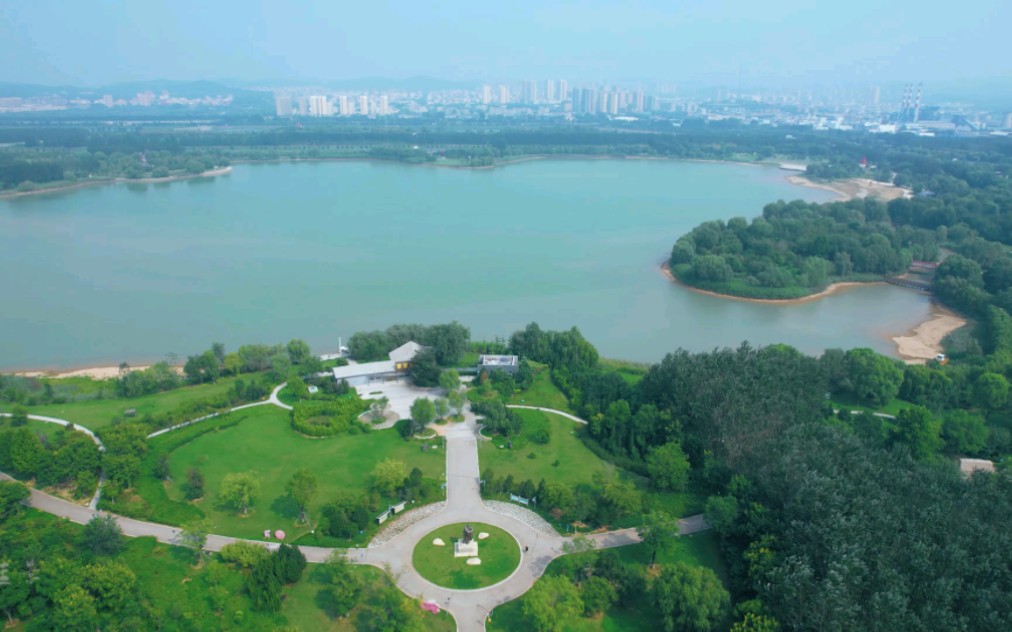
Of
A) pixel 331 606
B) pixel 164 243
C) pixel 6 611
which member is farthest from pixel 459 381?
pixel 164 243

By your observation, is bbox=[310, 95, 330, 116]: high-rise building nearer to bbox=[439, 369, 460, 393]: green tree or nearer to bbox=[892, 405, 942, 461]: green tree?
bbox=[439, 369, 460, 393]: green tree

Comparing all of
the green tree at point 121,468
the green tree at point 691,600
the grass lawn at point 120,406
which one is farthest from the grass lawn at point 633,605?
the grass lawn at point 120,406

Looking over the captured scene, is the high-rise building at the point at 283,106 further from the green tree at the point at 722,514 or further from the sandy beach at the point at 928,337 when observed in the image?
the green tree at the point at 722,514

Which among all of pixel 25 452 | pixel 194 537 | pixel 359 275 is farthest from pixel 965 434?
pixel 359 275

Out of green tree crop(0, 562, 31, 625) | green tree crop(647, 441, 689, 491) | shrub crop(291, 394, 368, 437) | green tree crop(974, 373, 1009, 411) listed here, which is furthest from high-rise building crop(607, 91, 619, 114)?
green tree crop(0, 562, 31, 625)

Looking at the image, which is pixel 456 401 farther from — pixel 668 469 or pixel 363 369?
pixel 668 469
